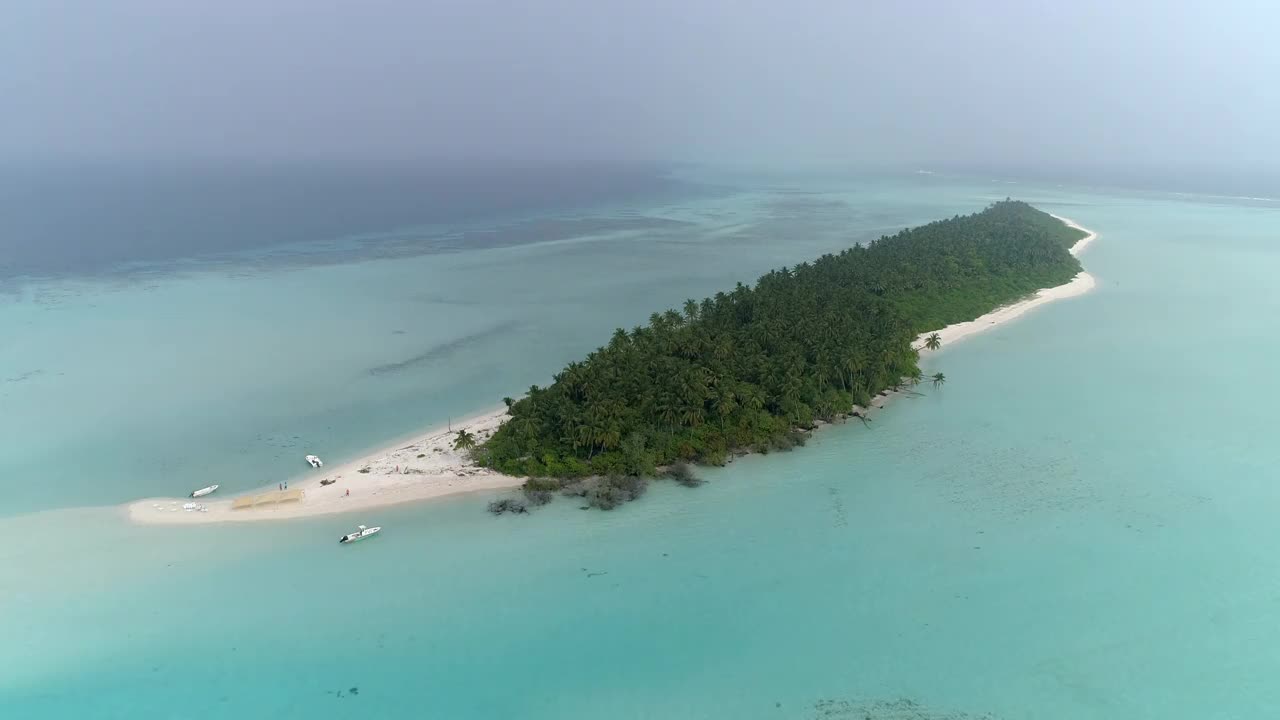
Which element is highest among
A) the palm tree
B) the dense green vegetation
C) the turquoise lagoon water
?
the dense green vegetation

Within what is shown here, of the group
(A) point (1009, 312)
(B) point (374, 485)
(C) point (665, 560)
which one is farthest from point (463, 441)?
(A) point (1009, 312)

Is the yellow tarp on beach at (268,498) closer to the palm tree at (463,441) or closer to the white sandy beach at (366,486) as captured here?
the white sandy beach at (366,486)

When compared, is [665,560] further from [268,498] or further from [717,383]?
[268,498]

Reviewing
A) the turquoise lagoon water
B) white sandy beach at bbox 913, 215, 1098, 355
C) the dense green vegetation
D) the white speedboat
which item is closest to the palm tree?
the dense green vegetation

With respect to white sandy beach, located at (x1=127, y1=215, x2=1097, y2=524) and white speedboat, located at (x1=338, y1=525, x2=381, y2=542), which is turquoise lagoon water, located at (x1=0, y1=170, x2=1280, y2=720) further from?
white sandy beach, located at (x1=127, y1=215, x2=1097, y2=524)

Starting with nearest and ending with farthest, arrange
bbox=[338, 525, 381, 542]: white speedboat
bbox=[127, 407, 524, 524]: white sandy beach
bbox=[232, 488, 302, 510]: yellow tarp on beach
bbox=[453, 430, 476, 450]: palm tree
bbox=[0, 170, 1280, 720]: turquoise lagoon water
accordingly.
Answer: bbox=[0, 170, 1280, 720]: turquoise lagoon water
bbox=[338, 525, 381, 542]: white speedboat
bbox=[127, 407, 524, 524]: white sandy beach
bbox=[232, 488, 302, 510]: yellow tarp on beach
bbox=[453, 430, 476, 450]: palm tree

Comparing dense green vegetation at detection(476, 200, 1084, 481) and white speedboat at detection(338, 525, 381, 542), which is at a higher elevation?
dense green vegetation at detection(476, 200, 1084, 481)

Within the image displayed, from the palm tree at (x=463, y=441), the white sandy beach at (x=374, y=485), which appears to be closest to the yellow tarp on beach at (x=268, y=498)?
the white sandy beach at (x=374, y=485)
